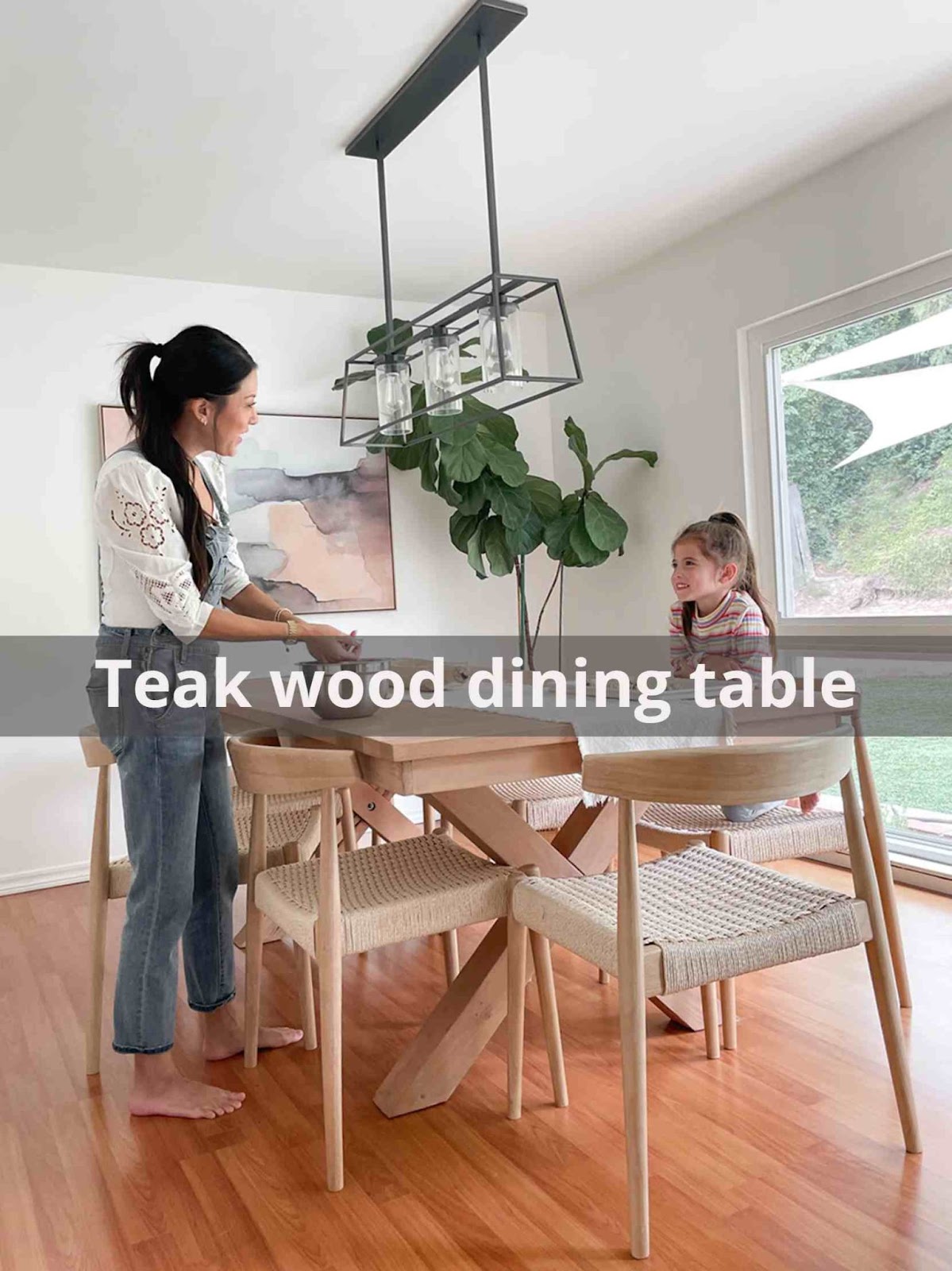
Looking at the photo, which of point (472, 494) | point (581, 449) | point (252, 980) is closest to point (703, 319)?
point (581, 449)

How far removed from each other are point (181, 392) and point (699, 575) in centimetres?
131

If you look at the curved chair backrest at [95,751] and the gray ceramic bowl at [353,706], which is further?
the curved chair backrest at [95,751]

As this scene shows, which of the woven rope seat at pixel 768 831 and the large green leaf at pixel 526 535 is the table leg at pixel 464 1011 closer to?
the woven rope seat at pixel 768 831

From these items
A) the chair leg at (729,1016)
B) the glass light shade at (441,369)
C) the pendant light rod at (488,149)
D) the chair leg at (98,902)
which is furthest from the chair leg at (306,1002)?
the pendant light rod at (488,149)

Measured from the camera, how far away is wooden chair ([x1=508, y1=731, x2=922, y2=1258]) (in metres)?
1.45

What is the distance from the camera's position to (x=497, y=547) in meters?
4.15

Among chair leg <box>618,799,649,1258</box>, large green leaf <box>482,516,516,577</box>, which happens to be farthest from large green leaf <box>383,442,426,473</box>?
chair leg <box>618,799,649,1258</box>

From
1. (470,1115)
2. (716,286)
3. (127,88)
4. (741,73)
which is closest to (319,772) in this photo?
(470,1115)

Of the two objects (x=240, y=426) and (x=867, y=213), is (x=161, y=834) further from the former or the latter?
(x=867, y=213)

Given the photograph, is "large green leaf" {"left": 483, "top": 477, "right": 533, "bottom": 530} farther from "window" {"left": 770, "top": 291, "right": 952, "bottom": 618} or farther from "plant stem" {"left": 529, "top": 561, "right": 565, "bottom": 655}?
"window" {"left": 770, "top": 291, "right": 952, "bottom": 618}

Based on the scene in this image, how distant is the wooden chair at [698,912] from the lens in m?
1.45

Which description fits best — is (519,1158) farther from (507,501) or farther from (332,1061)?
(507,501)

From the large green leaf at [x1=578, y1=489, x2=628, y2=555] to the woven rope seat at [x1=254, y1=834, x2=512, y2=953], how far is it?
2276 mm

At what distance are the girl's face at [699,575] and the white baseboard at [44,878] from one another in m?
2.55
